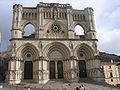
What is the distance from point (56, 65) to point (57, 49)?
9.22 ft

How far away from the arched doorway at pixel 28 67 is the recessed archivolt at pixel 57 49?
284 centimetres

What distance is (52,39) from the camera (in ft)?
124

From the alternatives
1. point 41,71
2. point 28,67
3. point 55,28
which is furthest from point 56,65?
point 55,28

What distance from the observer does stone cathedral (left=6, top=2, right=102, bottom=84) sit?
3581 centimetres

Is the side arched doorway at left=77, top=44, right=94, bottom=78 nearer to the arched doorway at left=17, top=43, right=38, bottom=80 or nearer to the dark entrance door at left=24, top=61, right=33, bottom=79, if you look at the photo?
the arched doorway at left=17, top=43, right=38, bottom=80

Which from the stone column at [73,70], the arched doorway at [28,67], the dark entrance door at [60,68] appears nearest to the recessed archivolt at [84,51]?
the stone column at [73,70]

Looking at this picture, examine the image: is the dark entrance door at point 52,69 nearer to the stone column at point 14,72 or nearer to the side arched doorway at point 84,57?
the side arched doorway at point 84,57

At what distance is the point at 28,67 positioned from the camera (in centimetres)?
3712

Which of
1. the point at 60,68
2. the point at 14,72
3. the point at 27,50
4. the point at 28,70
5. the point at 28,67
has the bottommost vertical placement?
the point at 14,72

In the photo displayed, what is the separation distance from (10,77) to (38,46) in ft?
22.4

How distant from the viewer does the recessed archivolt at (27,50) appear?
36516 mm

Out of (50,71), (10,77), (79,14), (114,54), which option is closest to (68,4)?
(79,14)

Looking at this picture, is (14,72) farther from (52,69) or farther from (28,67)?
(52,69)

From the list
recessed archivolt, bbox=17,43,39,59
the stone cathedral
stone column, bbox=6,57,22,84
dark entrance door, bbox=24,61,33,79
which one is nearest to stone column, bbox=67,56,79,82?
the stone cathedral
